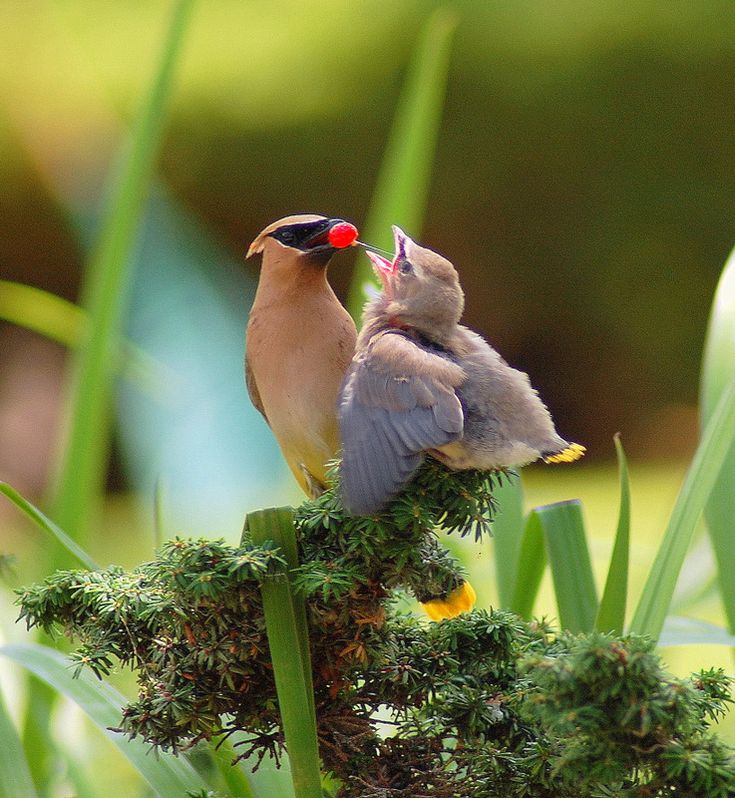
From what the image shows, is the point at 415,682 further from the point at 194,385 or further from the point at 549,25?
the point at 549,25

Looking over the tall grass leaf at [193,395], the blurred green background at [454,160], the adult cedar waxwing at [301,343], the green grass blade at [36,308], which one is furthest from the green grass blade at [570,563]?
the green grass blade at [36,308]

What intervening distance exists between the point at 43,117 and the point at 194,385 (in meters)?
1.33

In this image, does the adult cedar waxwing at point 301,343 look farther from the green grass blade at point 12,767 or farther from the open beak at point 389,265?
the green grass blade at point 12,767

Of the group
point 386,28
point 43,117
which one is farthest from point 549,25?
point 43,117

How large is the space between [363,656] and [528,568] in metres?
0.34

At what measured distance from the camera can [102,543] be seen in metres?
2.80

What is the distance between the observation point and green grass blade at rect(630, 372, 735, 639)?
0.97 m

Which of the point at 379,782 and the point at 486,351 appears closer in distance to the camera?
the point at 379,782

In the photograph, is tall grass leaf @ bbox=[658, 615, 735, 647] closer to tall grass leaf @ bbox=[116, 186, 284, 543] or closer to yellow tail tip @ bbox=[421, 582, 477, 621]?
yellow tail tip @ bbox=[421, 582, 477, 621]

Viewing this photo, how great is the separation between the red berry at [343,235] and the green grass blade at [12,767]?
0.53 m

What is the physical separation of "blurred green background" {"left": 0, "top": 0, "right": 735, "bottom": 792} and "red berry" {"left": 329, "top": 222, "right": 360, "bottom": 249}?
148 cm

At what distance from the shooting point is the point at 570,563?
1.03m

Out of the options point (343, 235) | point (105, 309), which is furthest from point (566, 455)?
point (105, 309)

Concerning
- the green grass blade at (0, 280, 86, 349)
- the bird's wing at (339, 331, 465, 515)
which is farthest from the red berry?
the green grass blade at (0, 280, 86, 349)
